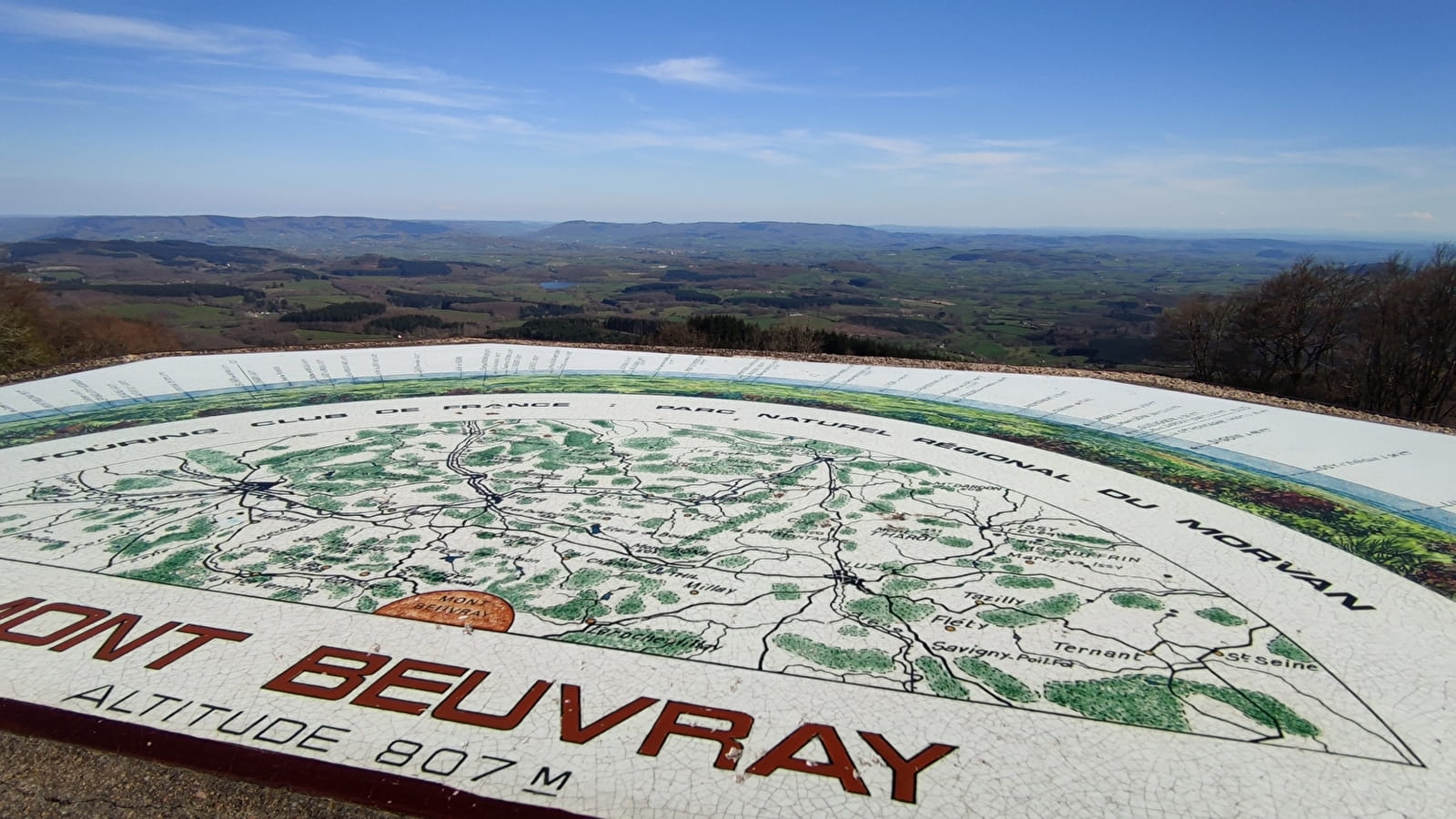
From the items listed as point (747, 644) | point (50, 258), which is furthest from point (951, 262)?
point (747, 644)

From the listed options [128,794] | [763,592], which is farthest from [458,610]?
[763,592]

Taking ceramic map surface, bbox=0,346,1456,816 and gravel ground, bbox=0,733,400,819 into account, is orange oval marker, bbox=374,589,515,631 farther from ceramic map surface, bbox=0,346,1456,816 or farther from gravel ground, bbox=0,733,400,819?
gravel ground, bbox=0,733,400,819

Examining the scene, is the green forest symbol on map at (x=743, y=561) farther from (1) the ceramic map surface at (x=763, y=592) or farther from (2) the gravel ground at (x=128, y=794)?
(2) the gravel ground at (x=128, y=794)

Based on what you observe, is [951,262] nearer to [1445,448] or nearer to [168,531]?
[1445,448]

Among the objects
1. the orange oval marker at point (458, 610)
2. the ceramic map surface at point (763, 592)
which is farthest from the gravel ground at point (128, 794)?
the orange oval marker at point (458, 610)

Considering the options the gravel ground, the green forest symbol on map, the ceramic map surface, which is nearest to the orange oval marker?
the ceramic map surface

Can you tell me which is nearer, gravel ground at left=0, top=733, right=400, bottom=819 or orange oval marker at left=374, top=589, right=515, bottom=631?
gravel ground at left=0, top=733, right=400, bottom=819

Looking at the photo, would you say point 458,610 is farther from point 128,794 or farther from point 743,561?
point 743,561
